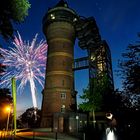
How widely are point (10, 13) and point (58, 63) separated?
38.7m

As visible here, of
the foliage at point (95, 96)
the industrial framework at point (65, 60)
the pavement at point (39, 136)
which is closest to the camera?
the pavement at point (39, 136)

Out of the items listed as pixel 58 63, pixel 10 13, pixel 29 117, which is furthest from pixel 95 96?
pixel 29 117

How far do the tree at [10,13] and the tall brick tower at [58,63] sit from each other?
109 ft

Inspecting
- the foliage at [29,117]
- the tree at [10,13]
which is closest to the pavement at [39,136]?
the tree at [10,13]

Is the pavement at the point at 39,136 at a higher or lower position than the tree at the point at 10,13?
lower

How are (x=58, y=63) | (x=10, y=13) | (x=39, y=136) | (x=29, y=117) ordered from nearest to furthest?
1. (x=10, y=13)
2. (x=39, y=136)
3. (x=58, y=63)
4. (x=29, y=117)

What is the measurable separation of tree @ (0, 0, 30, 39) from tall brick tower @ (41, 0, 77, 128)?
33360 millimetres

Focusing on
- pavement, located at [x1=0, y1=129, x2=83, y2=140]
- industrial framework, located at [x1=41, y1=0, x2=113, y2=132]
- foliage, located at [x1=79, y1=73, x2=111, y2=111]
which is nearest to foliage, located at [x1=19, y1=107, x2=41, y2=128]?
industrial framework, located at [x1=41, y1=0, x2=113, y2=132]

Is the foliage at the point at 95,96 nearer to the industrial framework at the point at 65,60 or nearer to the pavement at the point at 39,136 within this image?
the industrial framework at the point at 65,60

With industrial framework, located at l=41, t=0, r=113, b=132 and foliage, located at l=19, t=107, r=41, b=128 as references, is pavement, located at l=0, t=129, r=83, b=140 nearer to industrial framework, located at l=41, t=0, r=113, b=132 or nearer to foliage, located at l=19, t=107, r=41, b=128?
industrial framework, located at l=41, t=0, r=113, b=132

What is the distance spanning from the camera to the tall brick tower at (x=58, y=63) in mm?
49844

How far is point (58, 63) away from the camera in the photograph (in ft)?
171

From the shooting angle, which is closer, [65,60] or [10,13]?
[10,13]

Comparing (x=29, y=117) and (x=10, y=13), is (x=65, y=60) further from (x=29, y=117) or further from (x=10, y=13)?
(x=29, y=117)
